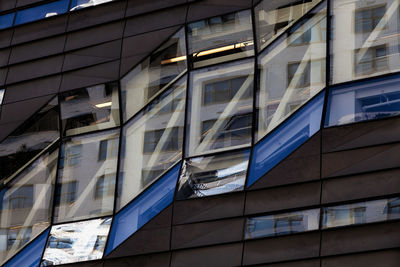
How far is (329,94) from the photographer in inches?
772

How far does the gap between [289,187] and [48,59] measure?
30.2ft

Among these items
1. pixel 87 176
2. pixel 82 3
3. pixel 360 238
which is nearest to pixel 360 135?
pixel 360 238

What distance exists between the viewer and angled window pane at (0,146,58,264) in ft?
73.5

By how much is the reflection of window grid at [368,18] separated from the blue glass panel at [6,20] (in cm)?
1117

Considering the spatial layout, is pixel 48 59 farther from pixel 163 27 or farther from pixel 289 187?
pixel 289 187

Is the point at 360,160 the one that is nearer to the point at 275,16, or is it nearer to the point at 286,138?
the point at 286,138

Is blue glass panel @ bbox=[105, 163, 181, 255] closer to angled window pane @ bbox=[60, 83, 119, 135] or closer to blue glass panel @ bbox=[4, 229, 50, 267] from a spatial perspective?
blue glass panel @ bbox=[4, 229, 50, 267]

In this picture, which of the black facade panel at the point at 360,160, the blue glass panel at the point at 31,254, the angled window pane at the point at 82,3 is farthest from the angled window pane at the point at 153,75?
the black facade panel at the point at 360,160

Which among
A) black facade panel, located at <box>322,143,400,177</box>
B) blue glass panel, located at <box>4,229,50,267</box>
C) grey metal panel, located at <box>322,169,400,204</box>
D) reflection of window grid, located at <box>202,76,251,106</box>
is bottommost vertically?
blue glass panel, located at <box>4,229,50,267</box>

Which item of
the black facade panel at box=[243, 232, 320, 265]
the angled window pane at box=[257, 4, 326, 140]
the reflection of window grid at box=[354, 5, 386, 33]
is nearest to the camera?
the black facade panel at box=[243, 232, 320, 265]

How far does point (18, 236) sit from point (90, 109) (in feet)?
13.3

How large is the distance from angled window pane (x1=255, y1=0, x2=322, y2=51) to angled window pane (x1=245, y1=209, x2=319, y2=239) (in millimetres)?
4894

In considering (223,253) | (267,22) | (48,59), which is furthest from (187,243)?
(48,59)

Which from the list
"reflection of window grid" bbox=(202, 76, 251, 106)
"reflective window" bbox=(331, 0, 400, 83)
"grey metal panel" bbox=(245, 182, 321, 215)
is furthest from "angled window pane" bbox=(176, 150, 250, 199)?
"reflective window" bbox=(331, 0, 400, 83)
